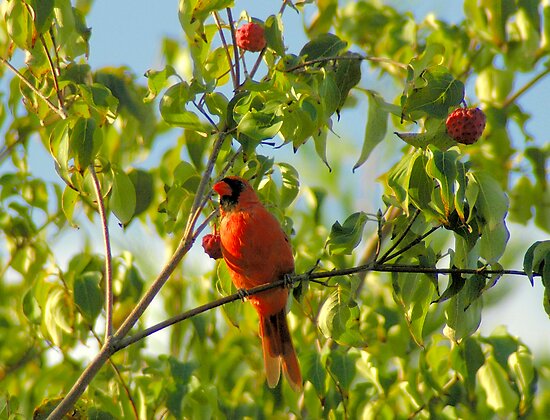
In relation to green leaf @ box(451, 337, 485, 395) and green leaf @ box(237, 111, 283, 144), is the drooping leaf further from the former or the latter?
green leaf @ box(451, 337, 485, 395)

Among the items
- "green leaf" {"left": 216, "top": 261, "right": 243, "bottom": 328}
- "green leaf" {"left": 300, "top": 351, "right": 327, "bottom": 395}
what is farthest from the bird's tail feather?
"green leaf" {"left": 216, "top": 261, "right": 243, "bottom": 328}

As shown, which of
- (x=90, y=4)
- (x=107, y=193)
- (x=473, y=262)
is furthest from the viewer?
(x=90, y=4)

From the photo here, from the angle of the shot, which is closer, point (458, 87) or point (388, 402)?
point (458, 87)

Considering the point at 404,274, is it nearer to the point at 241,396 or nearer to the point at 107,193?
the point at 107,193

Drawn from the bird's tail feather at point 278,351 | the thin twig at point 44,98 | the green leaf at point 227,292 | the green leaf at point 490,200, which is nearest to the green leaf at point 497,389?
the bird's tail feather at point 278,351

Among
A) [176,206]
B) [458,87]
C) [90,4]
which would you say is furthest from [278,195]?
[90,4]

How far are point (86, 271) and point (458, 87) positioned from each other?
4.66 feet

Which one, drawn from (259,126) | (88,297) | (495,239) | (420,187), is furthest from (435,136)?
(88,297)

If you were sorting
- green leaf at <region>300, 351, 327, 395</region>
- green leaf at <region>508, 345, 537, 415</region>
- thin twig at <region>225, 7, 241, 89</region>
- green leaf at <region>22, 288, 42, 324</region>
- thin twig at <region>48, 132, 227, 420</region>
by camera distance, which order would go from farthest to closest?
1. green leaf at <region>22, 288, 42, 324</region>
2. green leaf at <region>508, 345, 537, 415</region>
3. green leaf at <region>300, 351, 327, 395</region>
4. thin twig at <region>225, 7, 241, 89</region>
5. thin twig at <region>48, 132, 227, 420</region>

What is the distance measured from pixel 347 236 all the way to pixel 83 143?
71 cm

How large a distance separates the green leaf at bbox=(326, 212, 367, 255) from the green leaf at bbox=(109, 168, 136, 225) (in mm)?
572

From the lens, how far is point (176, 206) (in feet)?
8.70

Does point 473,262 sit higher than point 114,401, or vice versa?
point 114,401

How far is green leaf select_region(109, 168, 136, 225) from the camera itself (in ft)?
8.19
